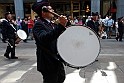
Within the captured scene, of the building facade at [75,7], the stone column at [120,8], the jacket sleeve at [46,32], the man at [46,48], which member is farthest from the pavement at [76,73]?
the building facade at [75,7]

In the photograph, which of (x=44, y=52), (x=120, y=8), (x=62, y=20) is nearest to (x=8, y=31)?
(x=44, y=52)

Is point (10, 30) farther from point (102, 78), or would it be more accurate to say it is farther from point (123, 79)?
point (123, 79)

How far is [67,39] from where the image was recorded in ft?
8.46

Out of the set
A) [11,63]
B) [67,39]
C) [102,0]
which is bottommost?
[11,63]

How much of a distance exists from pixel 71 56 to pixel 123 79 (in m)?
2.82

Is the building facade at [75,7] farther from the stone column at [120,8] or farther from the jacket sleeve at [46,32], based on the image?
the jacket sleeve at [46,32]

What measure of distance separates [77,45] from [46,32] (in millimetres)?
465

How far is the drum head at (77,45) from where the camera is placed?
2559 mm

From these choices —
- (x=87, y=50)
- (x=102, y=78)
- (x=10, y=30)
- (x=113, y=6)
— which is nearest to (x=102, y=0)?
(x=113, y=6)

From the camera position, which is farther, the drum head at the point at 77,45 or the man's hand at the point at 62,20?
the drum head at the point at 77,45

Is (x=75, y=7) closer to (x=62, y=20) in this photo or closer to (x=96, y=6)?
(x=96, y=6)

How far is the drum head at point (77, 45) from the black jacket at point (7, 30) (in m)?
4.98

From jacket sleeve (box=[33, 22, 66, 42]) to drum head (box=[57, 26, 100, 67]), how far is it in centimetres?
23

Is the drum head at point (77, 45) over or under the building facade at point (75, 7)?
under
